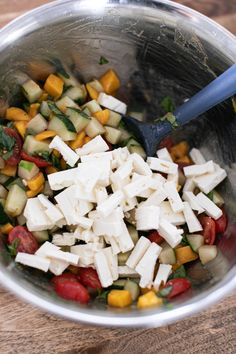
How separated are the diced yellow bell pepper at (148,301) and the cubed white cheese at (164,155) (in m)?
0.50

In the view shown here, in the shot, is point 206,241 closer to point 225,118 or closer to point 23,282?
point 225,118

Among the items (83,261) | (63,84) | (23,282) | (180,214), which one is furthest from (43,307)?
(63,84)

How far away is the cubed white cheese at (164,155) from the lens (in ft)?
5.95

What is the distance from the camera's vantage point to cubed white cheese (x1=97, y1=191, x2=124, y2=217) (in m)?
1.53

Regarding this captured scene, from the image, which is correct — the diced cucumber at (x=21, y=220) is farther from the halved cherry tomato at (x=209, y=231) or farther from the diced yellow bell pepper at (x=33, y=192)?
the halved cherry tomato at (x=209, y=231)

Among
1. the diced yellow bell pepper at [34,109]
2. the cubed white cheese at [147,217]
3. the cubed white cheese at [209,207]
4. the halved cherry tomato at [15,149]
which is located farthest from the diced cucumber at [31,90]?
the cubed white cheese at [209,207]

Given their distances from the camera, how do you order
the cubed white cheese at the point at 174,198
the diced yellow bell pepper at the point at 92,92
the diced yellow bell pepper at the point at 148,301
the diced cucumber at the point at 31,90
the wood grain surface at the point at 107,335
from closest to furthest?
the diced yellow bell pepper at the point at 148,301 → the wood grain surface at the point at 107,335 → the cubed white cheese at the point at 174,198 → the diced cucumber at the point at 31,90 → the diced yellow bell pepper at the point at 92,92

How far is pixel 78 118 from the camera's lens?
1.72m

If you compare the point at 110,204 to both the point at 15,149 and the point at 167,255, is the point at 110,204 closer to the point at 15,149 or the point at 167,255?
the point at 167,255

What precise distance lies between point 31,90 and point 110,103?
10.6 inches

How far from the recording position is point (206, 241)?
1.68m

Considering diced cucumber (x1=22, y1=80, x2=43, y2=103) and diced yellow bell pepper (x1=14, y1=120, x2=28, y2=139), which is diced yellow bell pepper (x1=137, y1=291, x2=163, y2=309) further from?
diced cucumber (x1=22, y1=80, x2=43, y2=103)

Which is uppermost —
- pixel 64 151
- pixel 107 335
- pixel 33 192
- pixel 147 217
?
pixel 64 151

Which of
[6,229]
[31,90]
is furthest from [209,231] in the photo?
[31,90]
